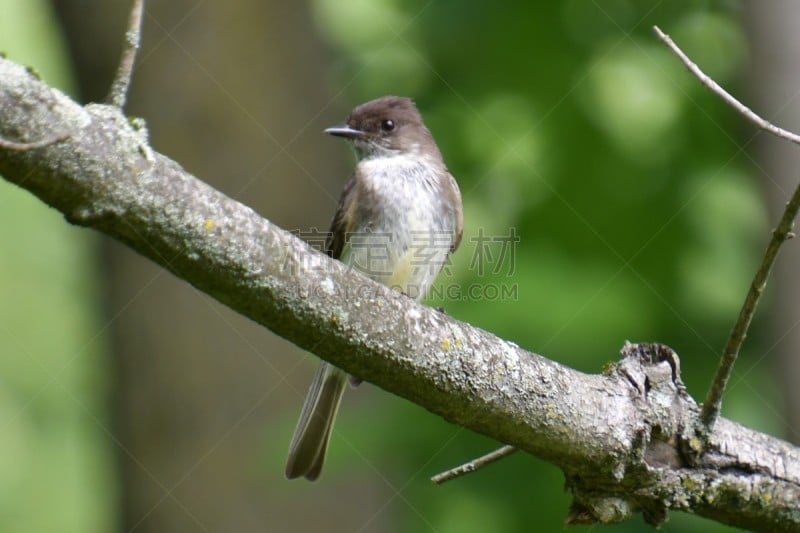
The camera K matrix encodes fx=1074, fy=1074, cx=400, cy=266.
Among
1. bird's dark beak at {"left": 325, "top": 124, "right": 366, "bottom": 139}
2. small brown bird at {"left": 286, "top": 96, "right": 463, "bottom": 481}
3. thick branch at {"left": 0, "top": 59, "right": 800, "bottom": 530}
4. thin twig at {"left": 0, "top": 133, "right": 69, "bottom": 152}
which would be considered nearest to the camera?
thin twig at {"left": 0, "top": 133, "right": 69, "bottom": 152}

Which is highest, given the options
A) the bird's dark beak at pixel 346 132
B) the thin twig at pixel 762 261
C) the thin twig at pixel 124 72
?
the bird's dark beak at pixel 346 132

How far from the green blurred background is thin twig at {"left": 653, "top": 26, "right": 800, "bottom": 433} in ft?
5.31

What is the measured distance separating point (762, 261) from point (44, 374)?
6962mm

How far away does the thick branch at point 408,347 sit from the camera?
221cm

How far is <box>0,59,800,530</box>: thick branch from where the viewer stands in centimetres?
221

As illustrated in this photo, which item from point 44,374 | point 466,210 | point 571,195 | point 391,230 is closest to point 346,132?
point 391,230

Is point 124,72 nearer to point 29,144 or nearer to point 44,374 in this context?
point 29,144

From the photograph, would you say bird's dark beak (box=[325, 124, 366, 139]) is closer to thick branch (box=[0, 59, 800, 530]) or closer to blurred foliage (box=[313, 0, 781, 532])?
blurred foliage (box=[313, 0, 781, 532])

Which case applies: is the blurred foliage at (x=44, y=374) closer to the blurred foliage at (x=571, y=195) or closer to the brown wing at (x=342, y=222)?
A: the blurred foliage at (x=571, y=195)

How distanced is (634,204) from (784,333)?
1.03m

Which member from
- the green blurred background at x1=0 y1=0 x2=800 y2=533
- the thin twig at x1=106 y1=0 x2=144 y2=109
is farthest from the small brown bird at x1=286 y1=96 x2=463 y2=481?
the thin twig at x1=106 y1=0 x2=144 y2=109

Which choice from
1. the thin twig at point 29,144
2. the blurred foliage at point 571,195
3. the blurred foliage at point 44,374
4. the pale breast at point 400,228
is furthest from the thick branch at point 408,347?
the blurred foliage at point 44,374

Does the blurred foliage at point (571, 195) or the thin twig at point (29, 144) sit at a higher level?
the blurred foliage at point (571, 195)

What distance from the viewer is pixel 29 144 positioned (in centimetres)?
209
